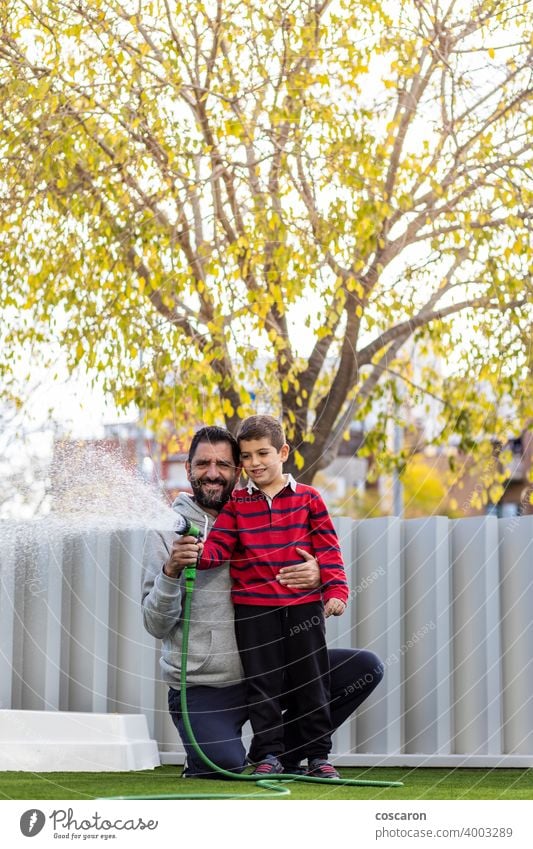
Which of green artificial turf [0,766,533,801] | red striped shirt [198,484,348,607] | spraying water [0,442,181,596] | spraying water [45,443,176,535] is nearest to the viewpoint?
green artificial turf [0,766,533,801]

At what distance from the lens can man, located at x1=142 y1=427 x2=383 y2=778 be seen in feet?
8.25

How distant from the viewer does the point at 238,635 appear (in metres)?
2.51

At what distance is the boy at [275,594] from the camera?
2438mm

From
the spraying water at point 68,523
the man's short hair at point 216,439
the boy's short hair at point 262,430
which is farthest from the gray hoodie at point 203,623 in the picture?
the spraying water at point 68,523

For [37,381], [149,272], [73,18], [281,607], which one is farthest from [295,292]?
[281,607]

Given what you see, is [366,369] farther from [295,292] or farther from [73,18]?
[73,18]

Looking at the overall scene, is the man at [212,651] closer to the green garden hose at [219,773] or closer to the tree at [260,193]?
the green garden hose at [219,773]

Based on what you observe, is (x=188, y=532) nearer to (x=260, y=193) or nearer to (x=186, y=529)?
(x=186, y=529)

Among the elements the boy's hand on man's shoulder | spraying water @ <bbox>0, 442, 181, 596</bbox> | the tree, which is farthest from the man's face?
the tree

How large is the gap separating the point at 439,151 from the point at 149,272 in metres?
1.15

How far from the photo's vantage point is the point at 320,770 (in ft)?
7.87

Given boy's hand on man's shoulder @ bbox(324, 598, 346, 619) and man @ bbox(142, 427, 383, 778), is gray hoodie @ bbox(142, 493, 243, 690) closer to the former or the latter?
man @ bbox(142, 427, 383, 778)

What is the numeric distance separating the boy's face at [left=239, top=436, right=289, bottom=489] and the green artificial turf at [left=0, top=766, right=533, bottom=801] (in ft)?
2.09

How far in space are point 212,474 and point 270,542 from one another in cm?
22
